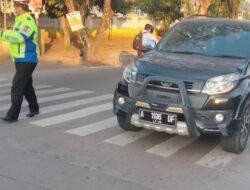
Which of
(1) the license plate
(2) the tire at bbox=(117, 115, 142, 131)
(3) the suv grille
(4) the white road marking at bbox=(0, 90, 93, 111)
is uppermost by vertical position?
(3) the suv grille

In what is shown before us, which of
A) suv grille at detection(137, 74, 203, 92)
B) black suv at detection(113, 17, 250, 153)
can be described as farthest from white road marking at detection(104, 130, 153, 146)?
suv grille at detection(137, 74, 203, 92)

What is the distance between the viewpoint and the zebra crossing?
6422 mm

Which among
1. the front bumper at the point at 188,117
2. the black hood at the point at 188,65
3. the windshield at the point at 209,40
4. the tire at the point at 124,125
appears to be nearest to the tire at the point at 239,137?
the front bumper at the point at 188,117

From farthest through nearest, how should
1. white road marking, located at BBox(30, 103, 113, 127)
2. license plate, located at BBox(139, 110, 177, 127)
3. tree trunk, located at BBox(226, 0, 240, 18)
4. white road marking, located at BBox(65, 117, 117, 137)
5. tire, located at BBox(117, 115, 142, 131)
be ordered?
tree trunk, located at BBox(226, 0, 240, 18) < white road marking, located at BBox(30, 103, 113, 127) < white road marking, located at BBox(65, 117, 117, 137) < tire, located at BBox(117, 115, 142, 131) < license plate, located at BBox(139, 110, 177, 127)

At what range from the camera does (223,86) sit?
604cm

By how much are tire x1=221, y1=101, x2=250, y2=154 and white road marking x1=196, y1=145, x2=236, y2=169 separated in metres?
0.10

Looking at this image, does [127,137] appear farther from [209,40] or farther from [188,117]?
[209,40]

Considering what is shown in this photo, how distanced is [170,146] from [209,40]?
5.71 feet

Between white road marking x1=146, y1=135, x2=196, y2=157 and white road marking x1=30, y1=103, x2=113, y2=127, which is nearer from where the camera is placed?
white road marking x1=146, y1=135, x2=196, y2=157

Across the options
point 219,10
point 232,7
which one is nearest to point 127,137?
point 232,7

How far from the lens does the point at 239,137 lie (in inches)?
249

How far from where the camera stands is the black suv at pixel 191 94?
5969mm

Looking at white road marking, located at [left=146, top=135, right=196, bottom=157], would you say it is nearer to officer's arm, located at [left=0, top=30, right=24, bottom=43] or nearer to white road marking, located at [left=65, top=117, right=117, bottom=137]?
white road marking, located at [left=65, top=117, right=117, bottom=137]

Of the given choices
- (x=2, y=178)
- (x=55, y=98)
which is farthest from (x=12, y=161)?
(x=55, y=98)
